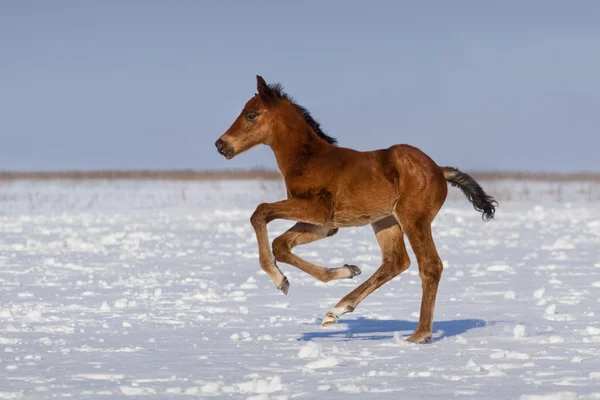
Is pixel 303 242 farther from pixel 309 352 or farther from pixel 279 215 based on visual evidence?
pixel 309 352

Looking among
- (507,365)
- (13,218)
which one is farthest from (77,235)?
(507,365)

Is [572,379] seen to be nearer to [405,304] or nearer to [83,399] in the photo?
[83,399]

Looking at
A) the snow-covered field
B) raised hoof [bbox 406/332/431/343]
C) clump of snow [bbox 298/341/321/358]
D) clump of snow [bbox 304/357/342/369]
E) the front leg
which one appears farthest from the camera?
raised hoof [bbox 406/332/431/343]

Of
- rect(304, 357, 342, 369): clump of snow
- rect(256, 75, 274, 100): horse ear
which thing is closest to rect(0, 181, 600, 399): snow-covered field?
rect(304, 357, 342, 369): clump of snow

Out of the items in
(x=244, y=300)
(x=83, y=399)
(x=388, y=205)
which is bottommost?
(x=83, y=399)

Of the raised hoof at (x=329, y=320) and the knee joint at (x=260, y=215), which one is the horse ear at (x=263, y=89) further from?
the raised hoof at (x=329, y=320)

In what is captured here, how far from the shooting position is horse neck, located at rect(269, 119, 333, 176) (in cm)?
766

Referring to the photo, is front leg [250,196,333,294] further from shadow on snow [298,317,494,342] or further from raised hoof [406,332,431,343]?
raised hoof [406,332,431,343]

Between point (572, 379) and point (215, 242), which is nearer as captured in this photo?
point (572, 379)

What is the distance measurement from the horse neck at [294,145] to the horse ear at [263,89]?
10.6 inches

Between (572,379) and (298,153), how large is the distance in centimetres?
288

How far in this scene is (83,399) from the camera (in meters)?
5.41

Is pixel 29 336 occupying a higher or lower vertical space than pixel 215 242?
lower

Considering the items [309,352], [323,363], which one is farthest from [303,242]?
[323,363]
